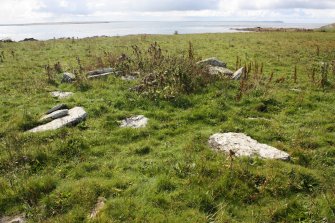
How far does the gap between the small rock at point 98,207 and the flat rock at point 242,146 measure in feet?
11.0

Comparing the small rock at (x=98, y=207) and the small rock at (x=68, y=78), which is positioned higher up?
the small rock at (x=68, y=78)

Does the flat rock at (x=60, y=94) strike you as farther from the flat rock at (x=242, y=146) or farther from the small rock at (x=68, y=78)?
the flat rock at (x=242, y=146)

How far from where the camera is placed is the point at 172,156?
30.5 ft

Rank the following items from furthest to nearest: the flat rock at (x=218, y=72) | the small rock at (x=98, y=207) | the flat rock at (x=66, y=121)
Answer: the flat rock at (x=218, y=72) < the flat rock at (x=66, y=121) < the small rock at (x=98, y=207)

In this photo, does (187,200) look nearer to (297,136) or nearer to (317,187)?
(317,187)

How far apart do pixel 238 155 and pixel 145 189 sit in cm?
271

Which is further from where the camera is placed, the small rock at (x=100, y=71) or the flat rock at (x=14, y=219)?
the small rock at (x=100, y=71)

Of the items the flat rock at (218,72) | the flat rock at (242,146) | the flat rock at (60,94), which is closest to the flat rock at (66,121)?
the flat rock at (60,94)

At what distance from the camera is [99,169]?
8.74 metres

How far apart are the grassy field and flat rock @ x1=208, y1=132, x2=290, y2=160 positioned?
0.99ft

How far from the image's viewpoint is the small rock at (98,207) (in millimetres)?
6906

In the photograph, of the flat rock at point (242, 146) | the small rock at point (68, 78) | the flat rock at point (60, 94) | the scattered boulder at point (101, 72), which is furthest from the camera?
the scattered boulder at point (101, 72)

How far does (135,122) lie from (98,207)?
4.86 m

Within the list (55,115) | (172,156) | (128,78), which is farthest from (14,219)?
(128,78)
